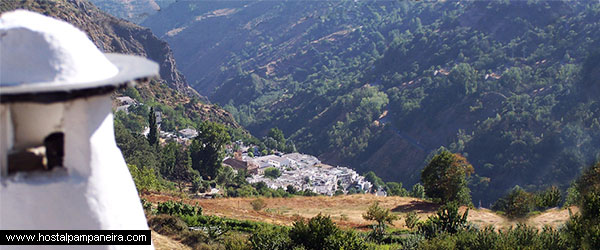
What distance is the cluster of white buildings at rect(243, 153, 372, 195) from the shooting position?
7475 cm

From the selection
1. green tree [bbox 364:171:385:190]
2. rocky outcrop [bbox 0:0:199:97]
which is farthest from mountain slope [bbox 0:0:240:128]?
green tree [bbox 364:171:385:190]

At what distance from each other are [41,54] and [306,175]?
79384 millimetres

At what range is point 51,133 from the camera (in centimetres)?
365

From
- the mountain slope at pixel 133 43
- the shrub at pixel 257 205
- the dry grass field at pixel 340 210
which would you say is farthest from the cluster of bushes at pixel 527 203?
the mountain slope at pixel 133 43

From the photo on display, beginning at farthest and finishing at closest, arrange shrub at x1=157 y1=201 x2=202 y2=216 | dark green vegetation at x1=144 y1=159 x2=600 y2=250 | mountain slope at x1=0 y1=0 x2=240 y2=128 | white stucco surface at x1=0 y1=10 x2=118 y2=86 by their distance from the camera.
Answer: mountain slope at x1=0 y1=0 x2=240 y2=128, shrub at x1=157 y1=201 x2=202 y2=216, dark green vegetation at x1=144 y1=159 x2=600 y2=250, white stucco surface at x1=0 y1=10 x2=118 y2=86

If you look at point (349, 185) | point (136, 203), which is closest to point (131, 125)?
point (349, 185)

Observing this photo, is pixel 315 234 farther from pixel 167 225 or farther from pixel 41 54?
pixel 41 54

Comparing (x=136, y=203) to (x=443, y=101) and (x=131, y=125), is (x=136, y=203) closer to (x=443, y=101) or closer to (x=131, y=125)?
(x=131, y=125)

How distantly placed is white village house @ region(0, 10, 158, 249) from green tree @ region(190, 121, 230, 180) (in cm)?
4942

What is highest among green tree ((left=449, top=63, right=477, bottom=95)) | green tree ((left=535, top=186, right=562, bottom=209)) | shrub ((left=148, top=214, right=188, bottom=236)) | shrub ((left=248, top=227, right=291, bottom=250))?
shrub ((left=248, top=227, right=291, bottom=250))

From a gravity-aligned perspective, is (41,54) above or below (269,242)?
above

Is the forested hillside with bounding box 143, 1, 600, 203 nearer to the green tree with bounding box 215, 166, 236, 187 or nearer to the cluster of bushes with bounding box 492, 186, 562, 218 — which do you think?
the green tree with bounding box 215, 166, 236, 187

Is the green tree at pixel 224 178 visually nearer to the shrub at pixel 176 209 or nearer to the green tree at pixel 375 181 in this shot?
the shrub at pixel 176 209

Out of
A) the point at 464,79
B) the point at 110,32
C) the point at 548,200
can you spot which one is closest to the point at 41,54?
the point at 548,200
